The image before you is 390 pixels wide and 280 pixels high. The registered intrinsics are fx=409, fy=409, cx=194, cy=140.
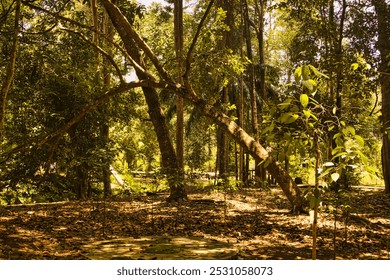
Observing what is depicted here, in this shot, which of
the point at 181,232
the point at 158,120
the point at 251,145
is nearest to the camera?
the point at 181,232

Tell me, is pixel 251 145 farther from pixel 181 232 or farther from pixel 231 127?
pixel 181 232

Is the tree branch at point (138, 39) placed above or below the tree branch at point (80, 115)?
above

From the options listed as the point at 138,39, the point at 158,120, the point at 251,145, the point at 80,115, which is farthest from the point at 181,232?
the point at 138,39

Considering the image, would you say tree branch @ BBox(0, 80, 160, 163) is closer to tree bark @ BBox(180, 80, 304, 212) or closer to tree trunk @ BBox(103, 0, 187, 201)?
tree trunk @ BBox(103, 0, 187, 201)

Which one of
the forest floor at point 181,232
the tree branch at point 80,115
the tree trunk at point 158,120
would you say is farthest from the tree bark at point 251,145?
the tree trunk at point 158,120

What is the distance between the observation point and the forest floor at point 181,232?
5.31 meters

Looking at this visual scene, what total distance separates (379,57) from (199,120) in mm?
14707

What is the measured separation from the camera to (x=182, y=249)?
5145 mm

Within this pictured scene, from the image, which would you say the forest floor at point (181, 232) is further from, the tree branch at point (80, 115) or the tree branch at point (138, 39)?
the tree branch at point (138, 39)

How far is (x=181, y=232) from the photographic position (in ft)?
23.8

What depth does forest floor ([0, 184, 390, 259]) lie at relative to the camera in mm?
5312

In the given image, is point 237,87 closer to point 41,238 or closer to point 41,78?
point 41,78

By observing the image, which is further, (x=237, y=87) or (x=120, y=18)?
(x=237, y=87)
